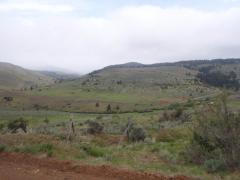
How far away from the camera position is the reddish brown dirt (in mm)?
12445

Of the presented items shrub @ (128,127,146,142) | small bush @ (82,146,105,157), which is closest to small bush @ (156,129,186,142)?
shrub @ (128,127,146,142)

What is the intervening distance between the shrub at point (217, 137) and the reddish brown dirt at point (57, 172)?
8.88 feet

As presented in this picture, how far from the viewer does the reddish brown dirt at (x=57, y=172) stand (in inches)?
490

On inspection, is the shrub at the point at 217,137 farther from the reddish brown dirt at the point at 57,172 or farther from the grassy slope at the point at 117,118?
the reddish brown dirt at the point at 57,172

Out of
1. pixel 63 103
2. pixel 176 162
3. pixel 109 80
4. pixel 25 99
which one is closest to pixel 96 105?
pixel 63 103

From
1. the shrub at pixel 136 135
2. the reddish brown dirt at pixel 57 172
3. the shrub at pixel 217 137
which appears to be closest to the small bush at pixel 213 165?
the shrub at pixel 217 137

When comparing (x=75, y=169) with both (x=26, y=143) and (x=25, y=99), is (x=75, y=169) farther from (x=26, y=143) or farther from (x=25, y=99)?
(x=25, y=99)

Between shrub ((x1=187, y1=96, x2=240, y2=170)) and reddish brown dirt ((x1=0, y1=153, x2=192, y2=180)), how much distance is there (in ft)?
8.88

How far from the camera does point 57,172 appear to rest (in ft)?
43.9

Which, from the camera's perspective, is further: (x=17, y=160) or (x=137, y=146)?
(x=137, y=146)

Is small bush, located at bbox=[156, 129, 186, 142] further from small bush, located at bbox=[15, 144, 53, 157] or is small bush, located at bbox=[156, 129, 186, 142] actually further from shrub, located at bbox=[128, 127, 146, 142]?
small bush, located at bbox=[15, 144, 53, 157]

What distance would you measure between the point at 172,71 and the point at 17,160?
179998 mm

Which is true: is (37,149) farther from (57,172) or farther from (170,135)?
(170,135)

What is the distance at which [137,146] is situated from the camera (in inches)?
918
